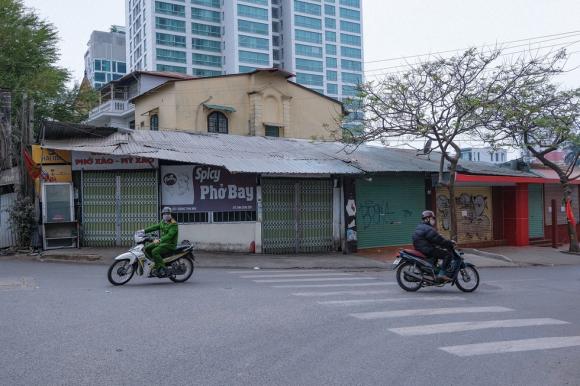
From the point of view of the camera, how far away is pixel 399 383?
17.0 feet

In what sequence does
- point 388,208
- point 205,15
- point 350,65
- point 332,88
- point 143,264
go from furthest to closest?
point 350,65, point 332,88, point 205,15, point 388,208, point 143,264

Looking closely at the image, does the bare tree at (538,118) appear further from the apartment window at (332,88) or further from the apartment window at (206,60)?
the apartment window at (332,88)

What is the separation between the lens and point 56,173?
687 inches

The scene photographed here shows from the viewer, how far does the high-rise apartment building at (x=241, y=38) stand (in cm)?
8544

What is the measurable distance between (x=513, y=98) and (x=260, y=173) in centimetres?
884

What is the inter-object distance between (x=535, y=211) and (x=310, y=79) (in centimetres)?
7750

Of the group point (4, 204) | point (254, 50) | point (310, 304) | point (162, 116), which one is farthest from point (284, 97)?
point (254, 50)

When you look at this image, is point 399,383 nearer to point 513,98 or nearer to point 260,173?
point 260,173

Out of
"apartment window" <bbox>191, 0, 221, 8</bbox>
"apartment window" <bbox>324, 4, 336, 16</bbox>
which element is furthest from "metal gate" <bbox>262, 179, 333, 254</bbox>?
"apartment window" <bbox>324, 4, 336, 16</bbox>

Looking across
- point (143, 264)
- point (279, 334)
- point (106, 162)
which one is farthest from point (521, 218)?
point (279, 334)

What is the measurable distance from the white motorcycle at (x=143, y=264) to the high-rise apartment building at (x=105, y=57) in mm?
90710

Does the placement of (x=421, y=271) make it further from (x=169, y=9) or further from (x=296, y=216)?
(x=169, y=9)

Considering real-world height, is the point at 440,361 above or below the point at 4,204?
below

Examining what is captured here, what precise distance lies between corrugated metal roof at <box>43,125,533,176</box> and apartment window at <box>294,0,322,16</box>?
82.4 meters
